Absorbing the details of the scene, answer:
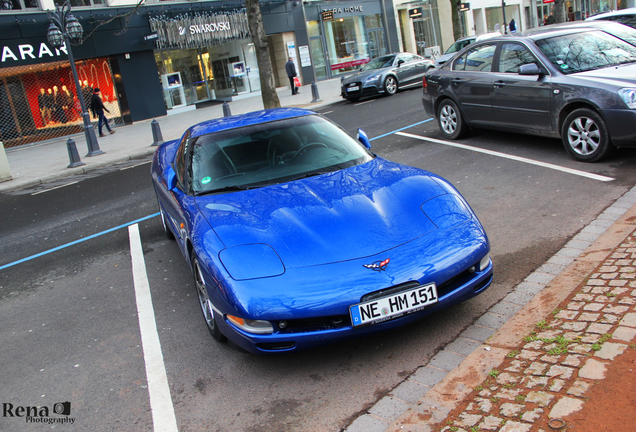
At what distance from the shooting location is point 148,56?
24547mm

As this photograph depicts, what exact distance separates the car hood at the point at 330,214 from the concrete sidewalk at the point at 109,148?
34.4 feet

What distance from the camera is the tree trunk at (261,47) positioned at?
16.9 metres

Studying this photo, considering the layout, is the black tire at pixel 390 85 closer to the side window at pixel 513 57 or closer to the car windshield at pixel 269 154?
the side window at pixel 513 57

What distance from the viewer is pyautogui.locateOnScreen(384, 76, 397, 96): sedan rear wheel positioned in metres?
19.3

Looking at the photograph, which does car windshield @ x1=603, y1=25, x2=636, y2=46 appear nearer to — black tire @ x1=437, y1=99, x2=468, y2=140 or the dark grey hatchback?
the dark grey hatchback

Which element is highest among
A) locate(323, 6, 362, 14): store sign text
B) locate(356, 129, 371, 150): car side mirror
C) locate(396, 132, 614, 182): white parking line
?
locate(323, 6, 362, 14): store sign text

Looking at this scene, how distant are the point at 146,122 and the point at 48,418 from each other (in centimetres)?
2195

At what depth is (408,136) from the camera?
35.2 ft

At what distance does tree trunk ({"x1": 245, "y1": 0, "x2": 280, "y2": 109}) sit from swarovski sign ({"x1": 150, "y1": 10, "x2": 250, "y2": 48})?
28.5ft

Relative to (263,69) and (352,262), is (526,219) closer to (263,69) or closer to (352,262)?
(352,262)

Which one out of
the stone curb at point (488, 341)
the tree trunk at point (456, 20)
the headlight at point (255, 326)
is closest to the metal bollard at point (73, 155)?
the headlight at point (255, 326)

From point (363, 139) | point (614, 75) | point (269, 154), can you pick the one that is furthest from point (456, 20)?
point (269, 154)

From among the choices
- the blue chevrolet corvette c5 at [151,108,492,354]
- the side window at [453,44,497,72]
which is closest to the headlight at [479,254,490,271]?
the blue chevrolet corvette c5 at [151,108,492,354]

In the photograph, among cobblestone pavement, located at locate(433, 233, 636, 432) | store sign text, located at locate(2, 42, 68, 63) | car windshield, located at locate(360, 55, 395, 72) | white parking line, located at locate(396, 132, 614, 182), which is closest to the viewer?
cobblestone pavement, located at locate(433, 233, 636, 432)
